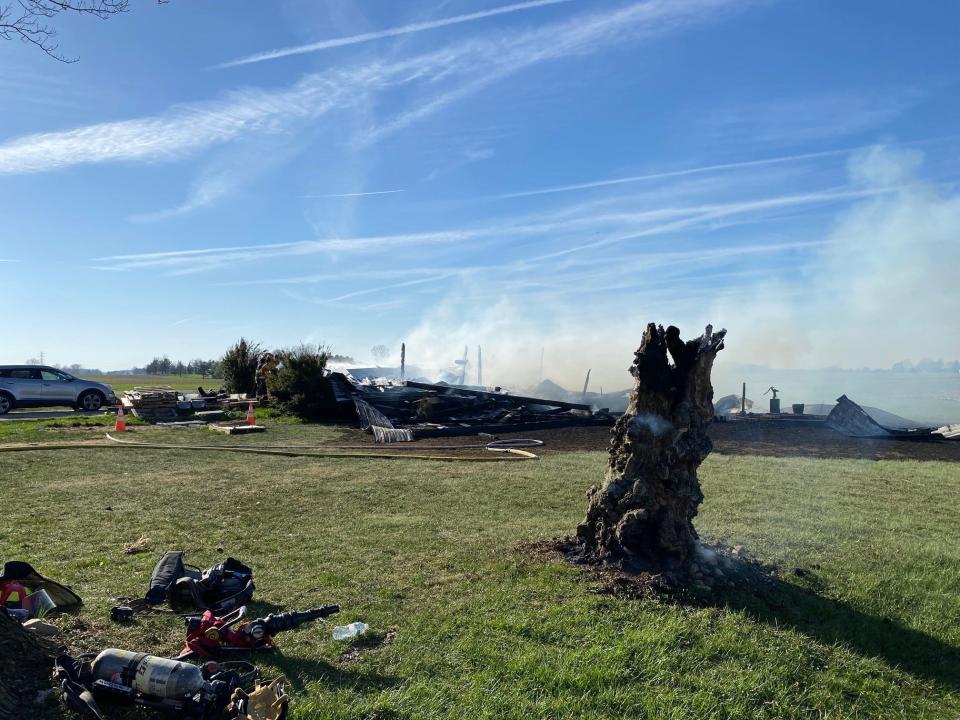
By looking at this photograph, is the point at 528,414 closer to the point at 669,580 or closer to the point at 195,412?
the point at 195,412

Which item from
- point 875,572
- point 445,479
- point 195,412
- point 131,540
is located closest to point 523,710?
point 875,572

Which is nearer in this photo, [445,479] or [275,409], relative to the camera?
[445,479]

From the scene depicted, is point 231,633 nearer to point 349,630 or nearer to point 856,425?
point 349,630

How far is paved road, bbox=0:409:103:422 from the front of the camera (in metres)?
21.6

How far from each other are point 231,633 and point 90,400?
24582 millimetres

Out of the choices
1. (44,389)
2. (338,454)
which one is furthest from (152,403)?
(338,454)

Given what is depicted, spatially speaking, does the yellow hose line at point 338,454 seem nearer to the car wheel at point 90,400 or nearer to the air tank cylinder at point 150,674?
the air tank cylinder at point 150,674

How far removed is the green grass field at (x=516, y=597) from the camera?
4.02 meters

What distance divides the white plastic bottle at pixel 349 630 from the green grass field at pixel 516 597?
3.3 inches

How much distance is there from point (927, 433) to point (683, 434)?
58.0 feet

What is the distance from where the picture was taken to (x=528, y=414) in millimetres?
23109

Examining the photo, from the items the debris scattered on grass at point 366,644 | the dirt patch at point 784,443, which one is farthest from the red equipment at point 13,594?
the dirt patch at point 784,443

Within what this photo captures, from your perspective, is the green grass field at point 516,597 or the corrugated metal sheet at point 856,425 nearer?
the green grass field at point 516,597

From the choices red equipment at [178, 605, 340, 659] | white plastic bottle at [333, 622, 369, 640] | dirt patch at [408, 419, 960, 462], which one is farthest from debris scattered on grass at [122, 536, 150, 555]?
dirt patch at [408, 419, 960, 462]
